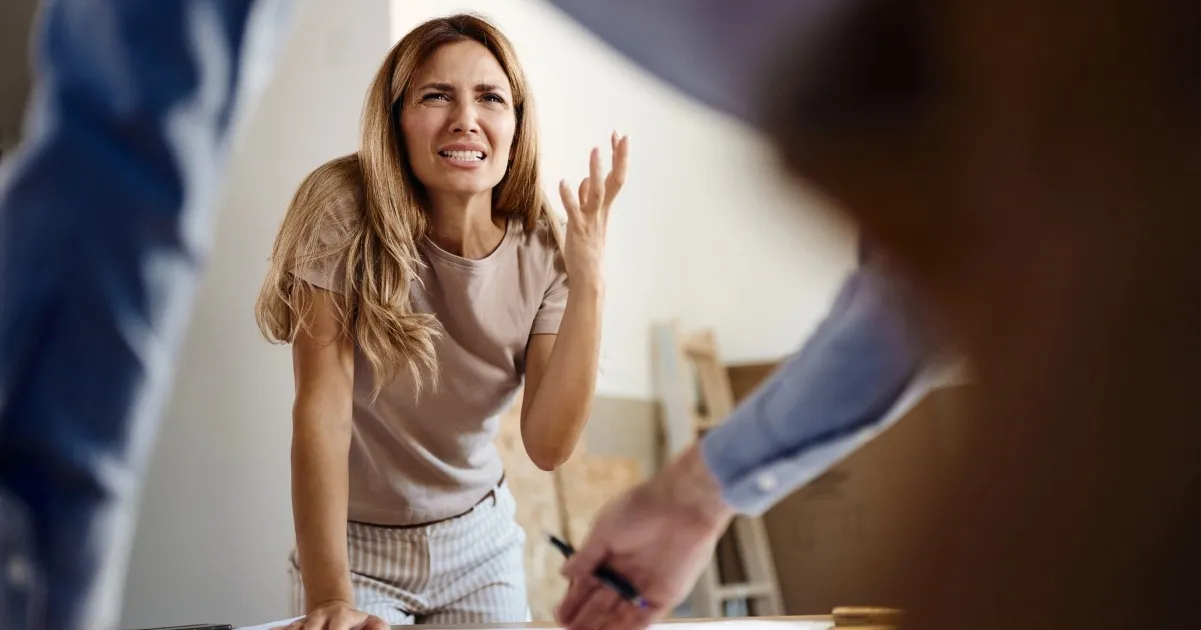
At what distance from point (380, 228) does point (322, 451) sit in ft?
0.70

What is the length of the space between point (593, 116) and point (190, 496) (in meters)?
1.11

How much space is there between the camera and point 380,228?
3.14ft

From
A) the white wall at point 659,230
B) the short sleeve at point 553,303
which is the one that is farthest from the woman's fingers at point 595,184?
the white wall at point 659,230

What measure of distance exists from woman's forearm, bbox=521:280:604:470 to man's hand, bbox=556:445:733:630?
1.47ft

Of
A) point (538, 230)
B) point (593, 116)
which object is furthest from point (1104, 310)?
point (593, 116)

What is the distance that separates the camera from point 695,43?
41 centimetres

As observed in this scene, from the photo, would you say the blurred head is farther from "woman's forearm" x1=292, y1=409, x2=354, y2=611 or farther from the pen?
"woman's forearm" x1=292, y1=409, x2=354, y2=611

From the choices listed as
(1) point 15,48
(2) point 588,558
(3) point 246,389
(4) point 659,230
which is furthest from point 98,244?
(4) point 659,230

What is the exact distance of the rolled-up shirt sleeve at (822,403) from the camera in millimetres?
447

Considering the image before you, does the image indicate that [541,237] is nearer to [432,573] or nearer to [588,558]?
[432,573]

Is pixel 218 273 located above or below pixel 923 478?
above

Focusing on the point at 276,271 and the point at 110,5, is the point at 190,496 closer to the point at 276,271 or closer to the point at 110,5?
the point at 276,271

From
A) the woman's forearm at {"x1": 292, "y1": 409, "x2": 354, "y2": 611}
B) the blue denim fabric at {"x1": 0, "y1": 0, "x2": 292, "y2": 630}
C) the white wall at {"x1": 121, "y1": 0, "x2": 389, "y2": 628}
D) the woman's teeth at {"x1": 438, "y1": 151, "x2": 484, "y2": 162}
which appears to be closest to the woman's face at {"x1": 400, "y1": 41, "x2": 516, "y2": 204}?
the woman's teeth at {"x1": 438, "y1": 151, "x2": 484, "y2": 162}

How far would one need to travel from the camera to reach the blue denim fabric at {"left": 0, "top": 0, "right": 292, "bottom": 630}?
1.08 feet
